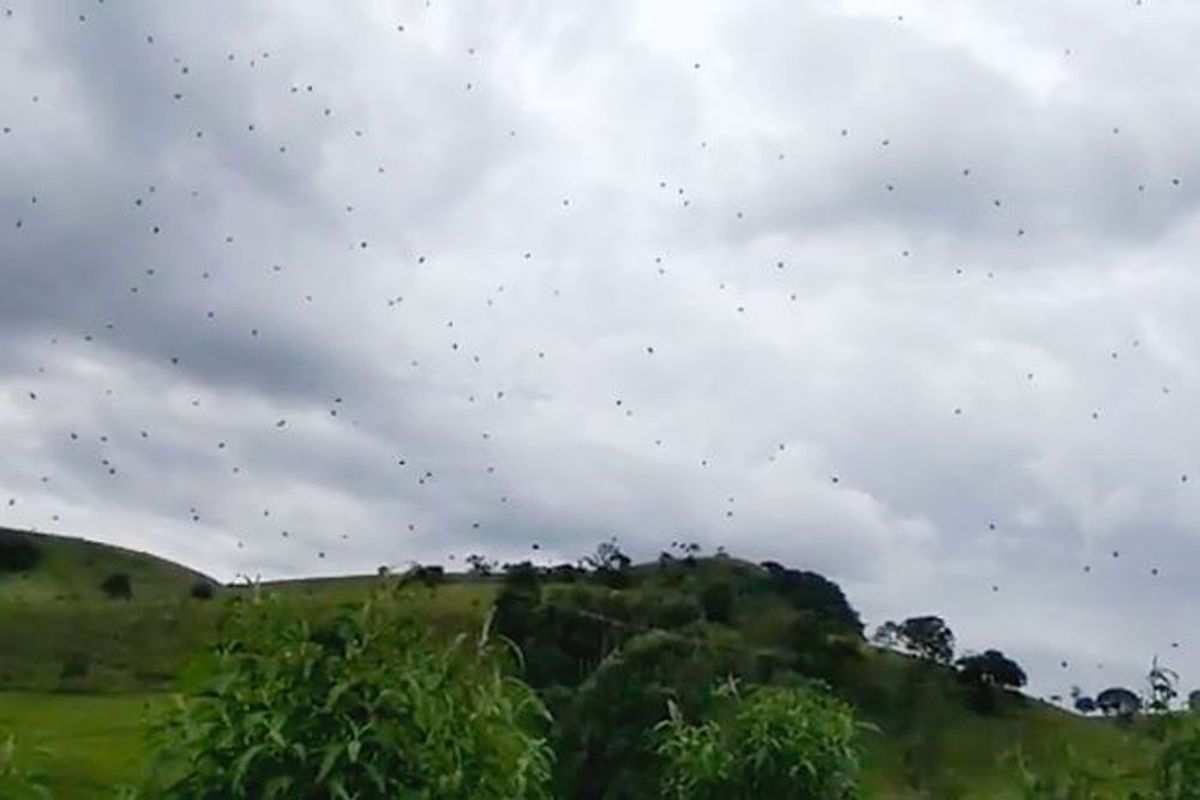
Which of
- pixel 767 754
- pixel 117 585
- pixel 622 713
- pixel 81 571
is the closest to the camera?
pixel 767 754

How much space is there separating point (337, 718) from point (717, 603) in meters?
71.3

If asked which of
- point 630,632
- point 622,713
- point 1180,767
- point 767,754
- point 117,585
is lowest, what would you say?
point 1180,767

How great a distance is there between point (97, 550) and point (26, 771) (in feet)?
537

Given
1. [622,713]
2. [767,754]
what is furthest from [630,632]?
[767,754]

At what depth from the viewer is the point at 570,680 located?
208 ft

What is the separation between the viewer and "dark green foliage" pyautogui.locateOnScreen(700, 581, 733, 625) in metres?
77.0

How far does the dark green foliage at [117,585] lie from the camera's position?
484ft

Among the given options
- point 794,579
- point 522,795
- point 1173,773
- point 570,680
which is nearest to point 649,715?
point 570,680

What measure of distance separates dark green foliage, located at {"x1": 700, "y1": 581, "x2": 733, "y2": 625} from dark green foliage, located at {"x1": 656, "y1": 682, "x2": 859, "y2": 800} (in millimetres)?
52813

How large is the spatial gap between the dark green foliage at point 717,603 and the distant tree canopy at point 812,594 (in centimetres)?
1117

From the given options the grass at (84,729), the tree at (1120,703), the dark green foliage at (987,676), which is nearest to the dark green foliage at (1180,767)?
the tree at (1120,703)

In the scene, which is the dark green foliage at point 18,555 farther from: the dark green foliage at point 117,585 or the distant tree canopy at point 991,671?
the distant tree canopy at point 991,671

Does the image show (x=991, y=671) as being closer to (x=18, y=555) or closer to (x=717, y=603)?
(x=717, y=603)

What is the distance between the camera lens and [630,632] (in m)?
65.9
